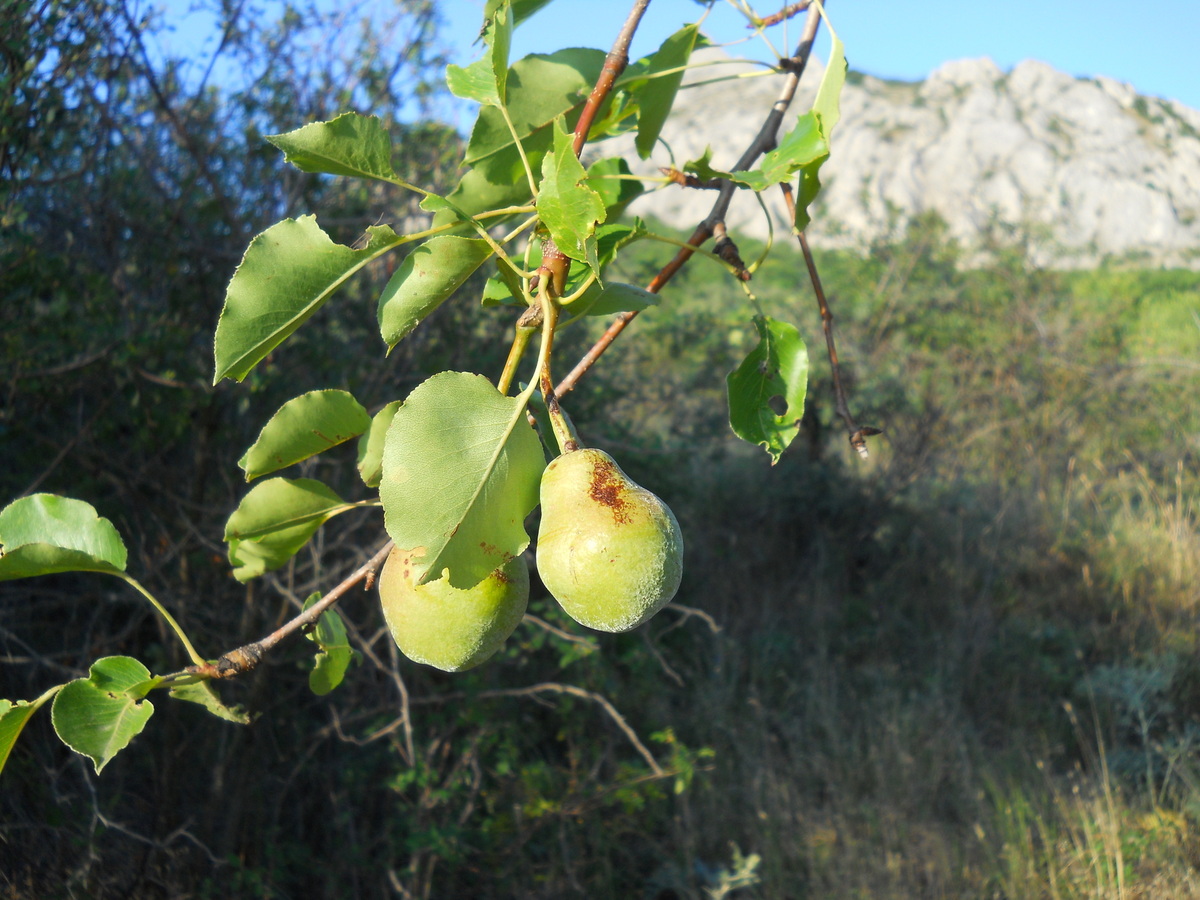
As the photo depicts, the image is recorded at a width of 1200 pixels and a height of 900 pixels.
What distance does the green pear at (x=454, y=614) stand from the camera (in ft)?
1.49

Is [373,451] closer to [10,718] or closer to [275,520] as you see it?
[275,520]

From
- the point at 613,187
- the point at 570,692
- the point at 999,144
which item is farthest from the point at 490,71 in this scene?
the point at 999,144

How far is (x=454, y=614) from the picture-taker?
453 millimetres

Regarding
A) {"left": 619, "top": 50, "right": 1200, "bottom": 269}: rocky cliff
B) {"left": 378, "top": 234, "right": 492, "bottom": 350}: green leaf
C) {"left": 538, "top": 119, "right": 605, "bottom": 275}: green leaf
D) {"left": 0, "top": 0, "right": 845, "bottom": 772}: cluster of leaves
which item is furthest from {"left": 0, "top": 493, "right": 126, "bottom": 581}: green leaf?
{"left": 619, "top": 50, "right": 1200, "bottom": 269}: rocky cliff

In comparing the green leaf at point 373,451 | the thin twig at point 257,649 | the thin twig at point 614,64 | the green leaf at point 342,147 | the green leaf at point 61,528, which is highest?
the thin twig at point 614,64

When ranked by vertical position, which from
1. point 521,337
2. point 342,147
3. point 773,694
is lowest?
point 773,694

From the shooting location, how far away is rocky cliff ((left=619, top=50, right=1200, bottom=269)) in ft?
53.3

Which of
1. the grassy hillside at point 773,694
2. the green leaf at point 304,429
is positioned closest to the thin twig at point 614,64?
the green leaf at point 304,429

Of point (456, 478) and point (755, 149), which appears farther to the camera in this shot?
point (755, 149)

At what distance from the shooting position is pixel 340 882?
86.7 inches

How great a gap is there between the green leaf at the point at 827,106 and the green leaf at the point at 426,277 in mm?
202

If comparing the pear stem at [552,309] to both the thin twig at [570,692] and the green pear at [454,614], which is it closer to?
the green pear at [454,614]

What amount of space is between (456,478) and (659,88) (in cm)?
39

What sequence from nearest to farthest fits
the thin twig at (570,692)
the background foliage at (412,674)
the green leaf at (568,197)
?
the green leaf at (568,197) < the thin twig at (570,692) < the background foliage at (412,674)
